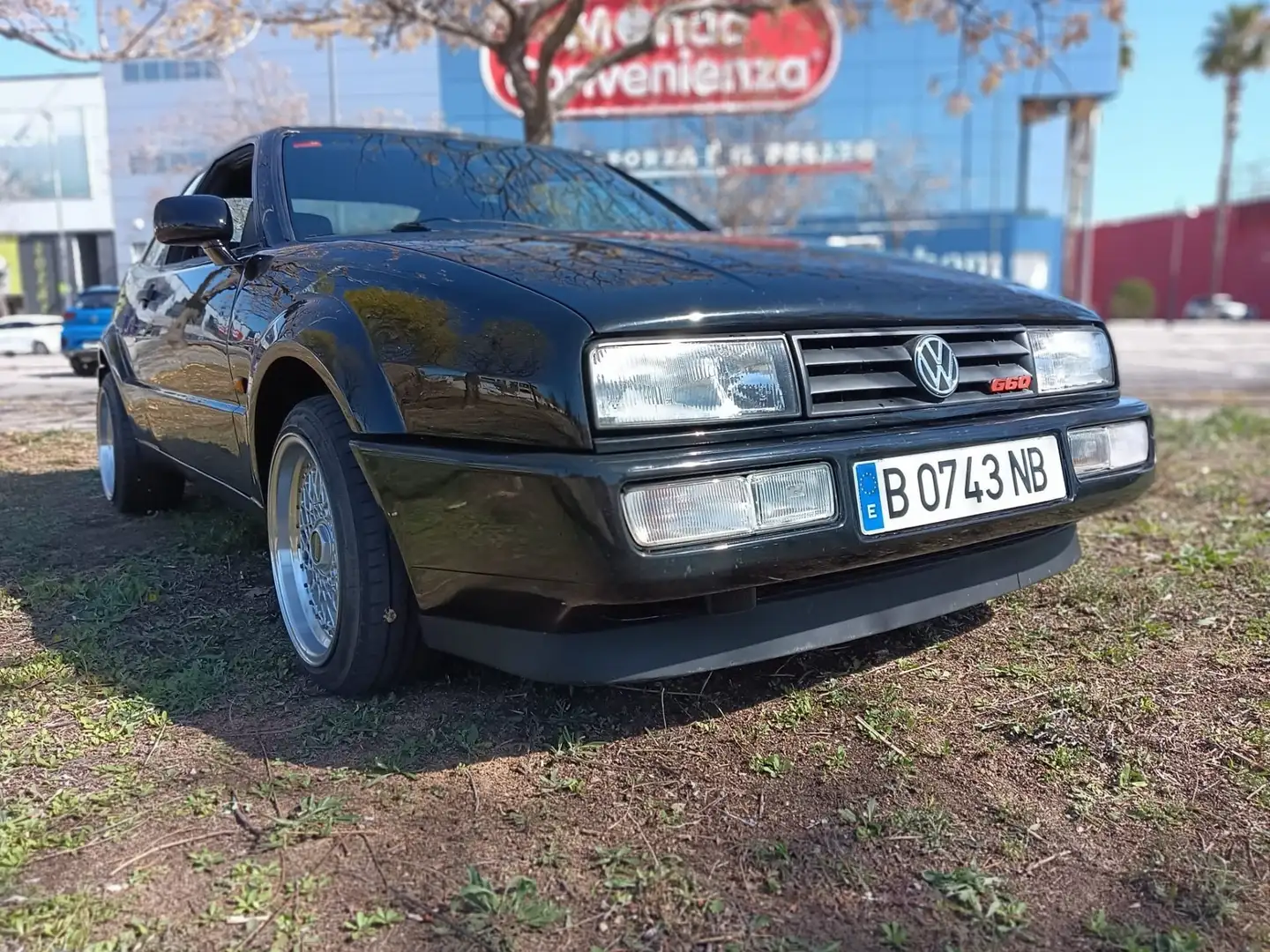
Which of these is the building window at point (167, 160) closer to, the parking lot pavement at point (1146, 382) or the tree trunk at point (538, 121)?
the parking lot pavement at point (1146, 382)

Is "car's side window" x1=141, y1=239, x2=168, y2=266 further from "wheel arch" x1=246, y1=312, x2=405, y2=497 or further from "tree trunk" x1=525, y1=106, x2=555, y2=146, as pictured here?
"tree trunk" x1=525, y1=106, x2=555, y2=146

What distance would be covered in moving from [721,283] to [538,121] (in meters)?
5.89

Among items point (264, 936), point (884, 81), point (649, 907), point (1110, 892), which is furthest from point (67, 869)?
point (884, 81)

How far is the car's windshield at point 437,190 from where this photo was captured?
9.32 feet

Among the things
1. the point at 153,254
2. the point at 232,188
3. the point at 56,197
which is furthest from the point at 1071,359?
the point at 56,197

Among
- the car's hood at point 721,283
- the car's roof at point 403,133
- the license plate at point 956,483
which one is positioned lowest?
the license plate at point 956,483

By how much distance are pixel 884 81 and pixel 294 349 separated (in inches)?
1359

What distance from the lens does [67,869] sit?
5.31 feet

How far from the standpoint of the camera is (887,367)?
205cm

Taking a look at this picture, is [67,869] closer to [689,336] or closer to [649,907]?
[649,907]

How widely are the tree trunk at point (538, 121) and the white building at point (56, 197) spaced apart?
81.8ft

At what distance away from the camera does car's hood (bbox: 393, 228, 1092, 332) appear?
1.87 m

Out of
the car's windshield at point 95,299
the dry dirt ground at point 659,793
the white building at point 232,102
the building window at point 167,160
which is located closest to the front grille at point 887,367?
the dry dirt ground at point 659,793

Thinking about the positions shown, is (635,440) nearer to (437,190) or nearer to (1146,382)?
(437,190)
